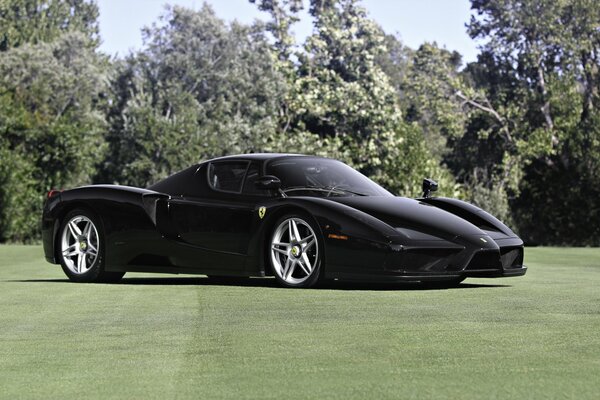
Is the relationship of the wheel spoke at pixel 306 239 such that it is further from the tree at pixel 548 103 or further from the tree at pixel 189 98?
the tree at pixel 189 98

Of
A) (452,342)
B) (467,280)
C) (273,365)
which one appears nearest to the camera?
(273,365)

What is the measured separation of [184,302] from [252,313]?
1309 mm

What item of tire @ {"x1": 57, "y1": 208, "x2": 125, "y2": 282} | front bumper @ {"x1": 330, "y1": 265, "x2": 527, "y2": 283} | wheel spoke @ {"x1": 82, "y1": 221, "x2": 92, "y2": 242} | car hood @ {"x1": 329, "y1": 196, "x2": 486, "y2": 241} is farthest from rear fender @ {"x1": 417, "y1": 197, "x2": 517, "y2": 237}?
wheel spoke @ {"x1": 82, "y1": 221, "x2": 92, "y2": 242}

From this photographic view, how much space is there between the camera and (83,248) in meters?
13.7

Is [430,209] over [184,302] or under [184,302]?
over

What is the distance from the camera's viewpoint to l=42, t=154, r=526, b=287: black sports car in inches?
457

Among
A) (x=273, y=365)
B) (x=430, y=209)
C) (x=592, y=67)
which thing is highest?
(x=592, y=67)

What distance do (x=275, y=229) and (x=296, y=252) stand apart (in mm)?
378

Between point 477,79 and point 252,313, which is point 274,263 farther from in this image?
point 477,79

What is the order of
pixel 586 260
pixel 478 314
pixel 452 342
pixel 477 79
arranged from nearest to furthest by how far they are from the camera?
pixel 452 342
pixel 478 314
pixel 586 260
pixel 477 79

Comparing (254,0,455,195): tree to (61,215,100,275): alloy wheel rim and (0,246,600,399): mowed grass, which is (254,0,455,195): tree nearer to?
(61,215,100,275): alloy wheel rim

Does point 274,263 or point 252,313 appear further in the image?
point 274,263

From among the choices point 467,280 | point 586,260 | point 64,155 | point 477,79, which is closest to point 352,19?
point 477,79

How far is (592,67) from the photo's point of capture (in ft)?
178
